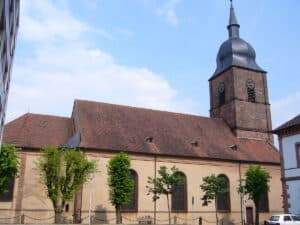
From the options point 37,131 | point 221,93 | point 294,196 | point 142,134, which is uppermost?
point 221,93

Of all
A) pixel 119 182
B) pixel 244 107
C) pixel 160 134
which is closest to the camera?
pixel 119 182

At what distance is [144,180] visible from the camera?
3881 centimetres

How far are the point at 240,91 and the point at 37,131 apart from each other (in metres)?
25.9

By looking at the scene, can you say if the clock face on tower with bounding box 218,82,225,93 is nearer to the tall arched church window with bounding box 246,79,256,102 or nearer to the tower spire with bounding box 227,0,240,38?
the tall arched church window with bounding box 246,79,256,102

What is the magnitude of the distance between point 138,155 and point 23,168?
1103cm

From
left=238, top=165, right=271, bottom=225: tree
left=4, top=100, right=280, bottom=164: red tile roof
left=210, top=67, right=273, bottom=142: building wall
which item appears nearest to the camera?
left=4, top=100, right=280, bottom=164: red tile roof

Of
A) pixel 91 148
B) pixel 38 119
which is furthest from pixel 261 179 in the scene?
pixel 38 119

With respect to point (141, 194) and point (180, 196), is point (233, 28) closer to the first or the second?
point (180, 196)

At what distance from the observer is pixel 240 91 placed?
165 feet

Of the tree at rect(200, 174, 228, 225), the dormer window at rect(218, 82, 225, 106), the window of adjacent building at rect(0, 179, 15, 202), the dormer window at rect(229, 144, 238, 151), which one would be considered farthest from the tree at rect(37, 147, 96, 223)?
the dormer window at rect(218, 82, 225, 106)

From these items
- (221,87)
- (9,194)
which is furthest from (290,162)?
(9,194)

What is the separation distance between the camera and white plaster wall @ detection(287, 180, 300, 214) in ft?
98.2

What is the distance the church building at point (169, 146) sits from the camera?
35812 millimetres

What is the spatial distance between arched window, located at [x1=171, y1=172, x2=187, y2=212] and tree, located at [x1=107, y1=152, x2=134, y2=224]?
692 cm
